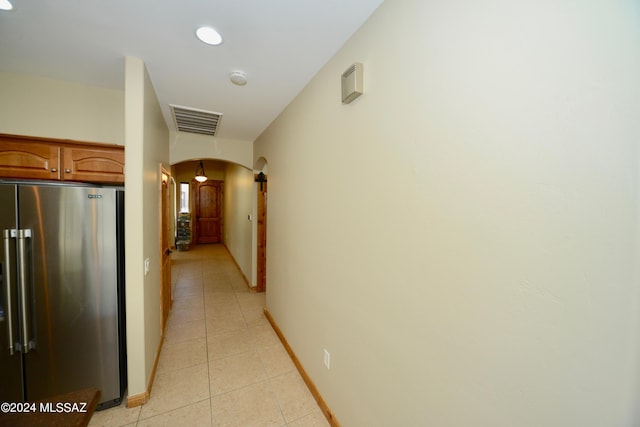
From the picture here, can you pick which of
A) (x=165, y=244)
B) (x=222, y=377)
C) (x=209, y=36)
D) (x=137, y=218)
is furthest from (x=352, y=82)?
(x=165, y=244)

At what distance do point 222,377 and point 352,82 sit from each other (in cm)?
261

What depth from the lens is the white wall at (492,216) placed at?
0.56 m

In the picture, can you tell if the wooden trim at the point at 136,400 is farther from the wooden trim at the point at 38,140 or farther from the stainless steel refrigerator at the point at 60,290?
the wooden trim at the point at 38,140

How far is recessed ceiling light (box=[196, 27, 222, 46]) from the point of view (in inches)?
57.1

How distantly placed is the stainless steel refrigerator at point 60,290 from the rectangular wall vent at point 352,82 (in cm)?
182

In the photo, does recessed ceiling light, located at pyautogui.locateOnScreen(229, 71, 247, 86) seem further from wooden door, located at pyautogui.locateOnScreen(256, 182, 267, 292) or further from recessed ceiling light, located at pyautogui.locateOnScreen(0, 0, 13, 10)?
wooden door, located at pyautogui.locateOnScreen(256, 182, 267, 292)

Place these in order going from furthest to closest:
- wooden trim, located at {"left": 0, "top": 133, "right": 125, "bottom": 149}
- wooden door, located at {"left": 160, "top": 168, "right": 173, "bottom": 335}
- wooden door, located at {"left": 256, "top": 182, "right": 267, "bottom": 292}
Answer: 1. wooden door, located at {"left": 256, "top": 182, "right": 267, "bottom": 292}
2. wooden door, located at {"left": 160, "top": 168, "right": 173, "bottom": 335}
3. wooden trim, located at {"left": 0, "top": 133, "right": 125, "bottom": 149}

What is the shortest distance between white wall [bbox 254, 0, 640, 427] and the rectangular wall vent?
5cm

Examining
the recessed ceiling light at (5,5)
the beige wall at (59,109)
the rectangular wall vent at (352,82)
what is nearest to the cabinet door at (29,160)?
the beige wall at (59,109)

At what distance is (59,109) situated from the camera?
6.73 feet

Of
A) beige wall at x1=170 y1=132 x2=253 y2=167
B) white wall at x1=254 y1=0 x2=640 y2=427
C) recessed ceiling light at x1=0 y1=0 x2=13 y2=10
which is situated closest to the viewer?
white wall at x1=254 y1=0 x2=640 y2=427

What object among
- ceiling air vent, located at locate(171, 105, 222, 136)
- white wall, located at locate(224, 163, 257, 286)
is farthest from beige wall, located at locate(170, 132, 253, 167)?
white wall, located at locate(224, 163, 257, 286)

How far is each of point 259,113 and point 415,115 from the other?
2151 millimetres

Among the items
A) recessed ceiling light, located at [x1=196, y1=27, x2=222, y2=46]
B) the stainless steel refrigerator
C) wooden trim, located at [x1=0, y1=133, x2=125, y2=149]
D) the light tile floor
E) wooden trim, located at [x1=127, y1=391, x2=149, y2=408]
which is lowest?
the light tile floor
